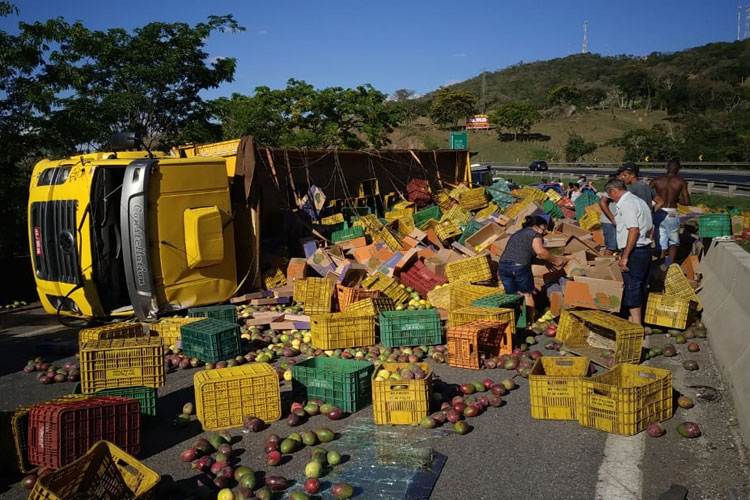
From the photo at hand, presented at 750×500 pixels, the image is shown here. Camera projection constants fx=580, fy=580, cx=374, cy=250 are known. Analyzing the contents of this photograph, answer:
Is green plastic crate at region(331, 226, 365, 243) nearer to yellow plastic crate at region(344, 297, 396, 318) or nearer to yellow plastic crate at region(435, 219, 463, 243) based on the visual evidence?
yellow plastic crate at region(435, 219, 463, 243)

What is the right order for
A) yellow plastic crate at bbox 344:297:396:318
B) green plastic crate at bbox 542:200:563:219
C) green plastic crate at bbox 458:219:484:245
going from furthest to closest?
green plastic crate at bbox 542:200:563:219, green plastic crate at bbox 458:219:484:245, yellow plastic crate at bbox 344:297:396:318

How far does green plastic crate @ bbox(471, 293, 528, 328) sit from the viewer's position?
8.53 meters

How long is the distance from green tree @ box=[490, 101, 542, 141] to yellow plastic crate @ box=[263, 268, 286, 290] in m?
73.8

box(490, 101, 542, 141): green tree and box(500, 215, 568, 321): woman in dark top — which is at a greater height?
box(490, 101, 542, 141): green tree

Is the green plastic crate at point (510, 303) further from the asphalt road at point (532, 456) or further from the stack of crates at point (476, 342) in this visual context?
the asphalt road at point (532, 456)

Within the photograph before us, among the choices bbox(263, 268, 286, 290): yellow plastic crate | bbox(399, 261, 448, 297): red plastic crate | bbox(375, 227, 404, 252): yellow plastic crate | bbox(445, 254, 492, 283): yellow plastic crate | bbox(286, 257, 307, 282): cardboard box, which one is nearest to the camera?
bbox(445, 254, 492, 283): yellow plastic crate

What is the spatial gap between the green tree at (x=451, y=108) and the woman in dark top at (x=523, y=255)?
84.2 meters

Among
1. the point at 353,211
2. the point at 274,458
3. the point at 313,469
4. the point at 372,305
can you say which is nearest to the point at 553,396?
the point at 313,469

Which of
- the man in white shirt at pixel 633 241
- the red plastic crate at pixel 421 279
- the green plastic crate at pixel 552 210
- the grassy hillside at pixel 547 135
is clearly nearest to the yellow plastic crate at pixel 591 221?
the green plastic crate at pixel 552 210

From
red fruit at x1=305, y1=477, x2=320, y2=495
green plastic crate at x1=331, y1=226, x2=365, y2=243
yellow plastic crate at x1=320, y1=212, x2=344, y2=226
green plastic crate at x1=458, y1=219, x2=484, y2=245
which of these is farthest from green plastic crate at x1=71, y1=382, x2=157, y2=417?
yellow plastic crate at x1=320, y1=212, x2=344, y2=226

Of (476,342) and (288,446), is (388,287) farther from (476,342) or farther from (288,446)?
(288,446)

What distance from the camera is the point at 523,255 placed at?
8.60 meters

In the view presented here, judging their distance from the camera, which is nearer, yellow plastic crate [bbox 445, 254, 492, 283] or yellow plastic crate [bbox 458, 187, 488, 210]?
yellow plastic crate [bbox 445, 254, 492, 283]

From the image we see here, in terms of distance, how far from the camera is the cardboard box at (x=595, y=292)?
805 cm
